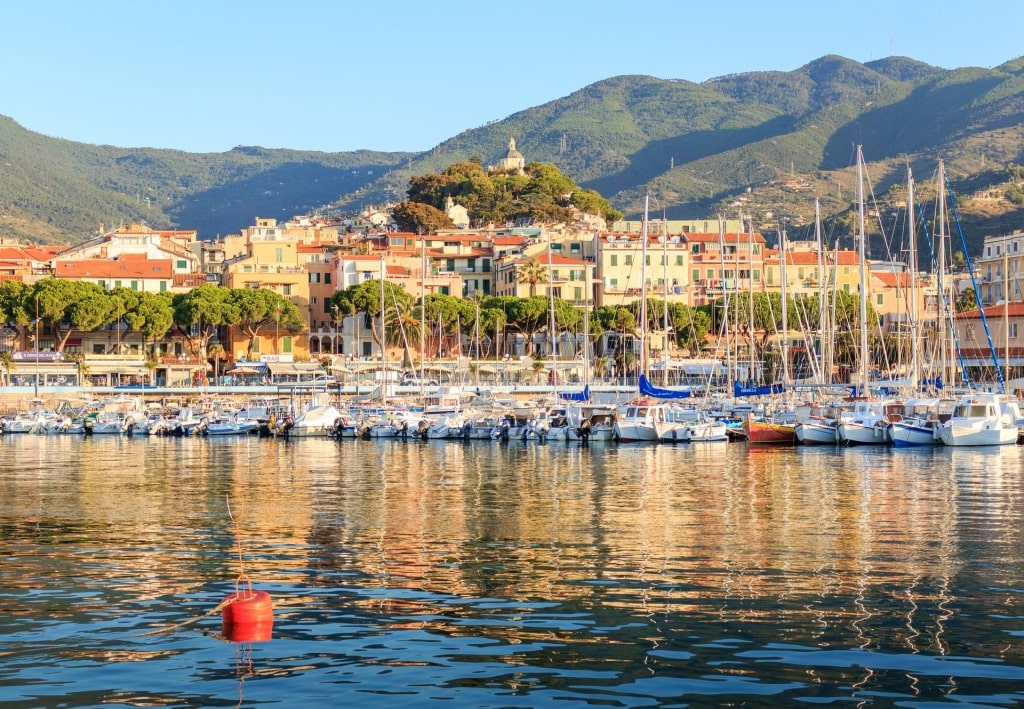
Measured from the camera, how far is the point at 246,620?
16.9 meters

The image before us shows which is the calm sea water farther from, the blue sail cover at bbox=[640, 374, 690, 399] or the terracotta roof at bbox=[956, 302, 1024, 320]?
the terracotta roof at bbox=[956, 302, 1024, 320]

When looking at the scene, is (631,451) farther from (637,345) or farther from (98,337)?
(98,337)

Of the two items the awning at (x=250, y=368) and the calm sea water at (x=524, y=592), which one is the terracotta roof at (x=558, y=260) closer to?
the awning at (x=250, y=368)

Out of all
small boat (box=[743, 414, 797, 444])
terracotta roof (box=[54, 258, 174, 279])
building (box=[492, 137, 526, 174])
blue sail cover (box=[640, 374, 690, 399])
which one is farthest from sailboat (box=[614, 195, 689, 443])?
building (box=[492, 137, 526, 174])

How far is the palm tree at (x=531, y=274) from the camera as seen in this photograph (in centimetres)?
10912

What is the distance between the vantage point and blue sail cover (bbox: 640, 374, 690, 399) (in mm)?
67625

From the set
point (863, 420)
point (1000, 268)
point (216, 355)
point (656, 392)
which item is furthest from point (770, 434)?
point (1000, 268)

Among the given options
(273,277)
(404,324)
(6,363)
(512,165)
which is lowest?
(6,363)

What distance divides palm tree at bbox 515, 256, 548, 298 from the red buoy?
3630 inches

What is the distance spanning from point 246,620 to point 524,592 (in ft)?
16.4

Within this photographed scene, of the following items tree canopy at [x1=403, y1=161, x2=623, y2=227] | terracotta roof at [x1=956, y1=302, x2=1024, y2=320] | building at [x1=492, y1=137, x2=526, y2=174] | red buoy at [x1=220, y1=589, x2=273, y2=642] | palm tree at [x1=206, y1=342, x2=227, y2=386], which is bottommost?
red buoy at [x1=220, y1=589, x2=273, y2=642]

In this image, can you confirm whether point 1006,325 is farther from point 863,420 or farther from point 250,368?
point 250,368

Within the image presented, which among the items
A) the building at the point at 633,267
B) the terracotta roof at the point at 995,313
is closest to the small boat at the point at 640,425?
the terracotta roof at the point at 995,313

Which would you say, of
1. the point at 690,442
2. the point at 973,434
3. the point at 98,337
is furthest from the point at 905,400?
the point at 98,337
